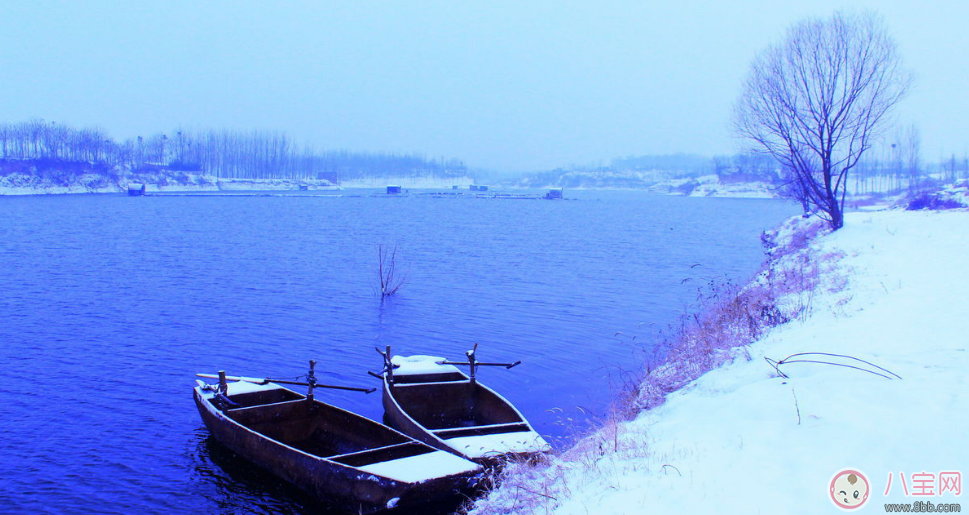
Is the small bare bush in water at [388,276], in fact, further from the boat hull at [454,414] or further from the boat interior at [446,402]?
the boat interior at [446,402]

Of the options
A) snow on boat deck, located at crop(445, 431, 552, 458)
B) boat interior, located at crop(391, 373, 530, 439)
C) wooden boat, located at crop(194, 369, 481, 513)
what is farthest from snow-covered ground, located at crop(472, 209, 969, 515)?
boat interior, located at crop(391, 373, 530, 439)

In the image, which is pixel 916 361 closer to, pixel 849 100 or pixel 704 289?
pixel 704 289

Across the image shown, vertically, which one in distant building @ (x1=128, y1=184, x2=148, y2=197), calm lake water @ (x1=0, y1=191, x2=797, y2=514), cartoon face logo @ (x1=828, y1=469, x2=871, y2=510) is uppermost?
distant building @ (x1=128, y1=184, x2=148, y2=197)

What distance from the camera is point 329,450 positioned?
12.1 m

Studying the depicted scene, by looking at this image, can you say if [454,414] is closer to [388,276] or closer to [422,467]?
[422,467]

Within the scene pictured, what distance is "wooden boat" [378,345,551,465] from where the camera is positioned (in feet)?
36.4

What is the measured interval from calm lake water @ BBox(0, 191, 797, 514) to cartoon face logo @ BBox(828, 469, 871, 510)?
276 inches

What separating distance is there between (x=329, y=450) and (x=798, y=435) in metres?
8.09

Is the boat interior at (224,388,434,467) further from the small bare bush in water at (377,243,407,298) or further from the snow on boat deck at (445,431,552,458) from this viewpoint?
the small bare bush in water at (377,243,407,298)

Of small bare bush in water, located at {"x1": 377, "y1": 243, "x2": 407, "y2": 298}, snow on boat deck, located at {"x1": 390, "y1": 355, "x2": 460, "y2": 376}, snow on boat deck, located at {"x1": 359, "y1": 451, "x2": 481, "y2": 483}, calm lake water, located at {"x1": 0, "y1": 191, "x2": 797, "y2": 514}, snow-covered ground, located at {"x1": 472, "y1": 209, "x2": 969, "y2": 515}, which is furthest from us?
small bare bush in water, located at {"x1": 377, "y1": 243, "x2": 407, "y2": 298}

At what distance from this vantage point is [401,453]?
10586 millimetres

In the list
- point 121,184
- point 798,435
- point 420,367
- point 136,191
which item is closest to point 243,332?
point 420,367

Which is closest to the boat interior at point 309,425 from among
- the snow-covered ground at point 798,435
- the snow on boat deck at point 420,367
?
the snow on boat deck at point 420,367

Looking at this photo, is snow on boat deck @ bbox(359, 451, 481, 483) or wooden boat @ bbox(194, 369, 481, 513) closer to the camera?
wooden boat @ bbox(194, 369, 481, 513)
